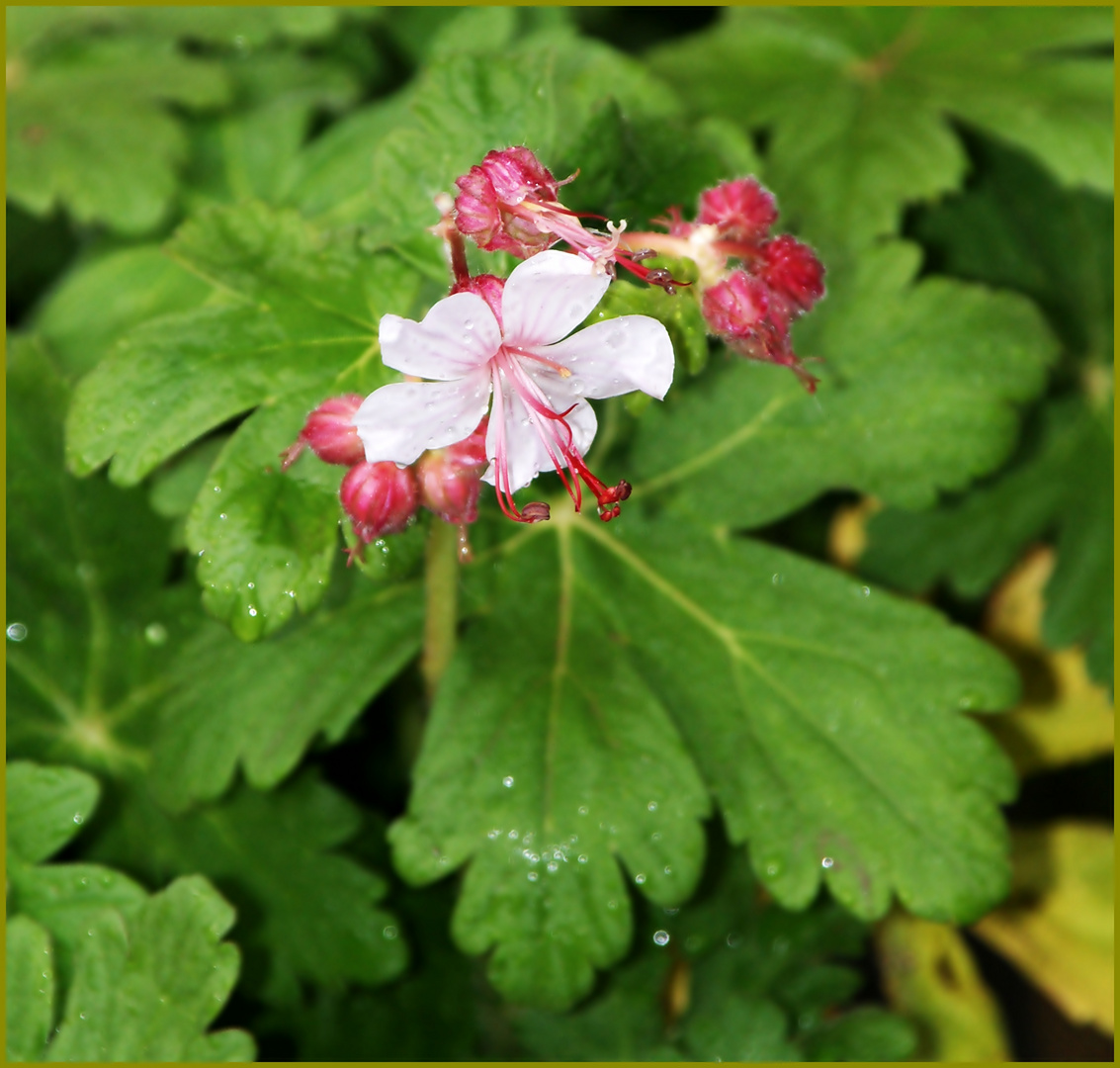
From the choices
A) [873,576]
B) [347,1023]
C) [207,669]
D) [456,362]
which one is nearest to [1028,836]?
[873,576]

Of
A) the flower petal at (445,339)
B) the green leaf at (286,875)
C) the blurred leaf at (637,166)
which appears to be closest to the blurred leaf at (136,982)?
the green leaf at (286,875)

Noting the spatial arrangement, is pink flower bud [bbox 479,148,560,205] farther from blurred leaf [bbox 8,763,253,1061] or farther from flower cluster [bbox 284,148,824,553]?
blurred leaf [bbox 8,763,253,1061]

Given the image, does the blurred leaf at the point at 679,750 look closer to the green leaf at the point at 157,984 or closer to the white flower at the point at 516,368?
the green leaf at the point at 157,984

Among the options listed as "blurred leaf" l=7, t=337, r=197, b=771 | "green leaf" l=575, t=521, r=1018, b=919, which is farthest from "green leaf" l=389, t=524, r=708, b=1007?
"blurred leaf" l=7, t=337, r=197, b=771

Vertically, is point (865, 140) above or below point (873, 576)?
above

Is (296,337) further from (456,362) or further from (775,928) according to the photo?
(775,928)

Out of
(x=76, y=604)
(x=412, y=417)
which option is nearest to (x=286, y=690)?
(x=76, y=604)

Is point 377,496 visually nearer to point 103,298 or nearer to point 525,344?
point 525,344
